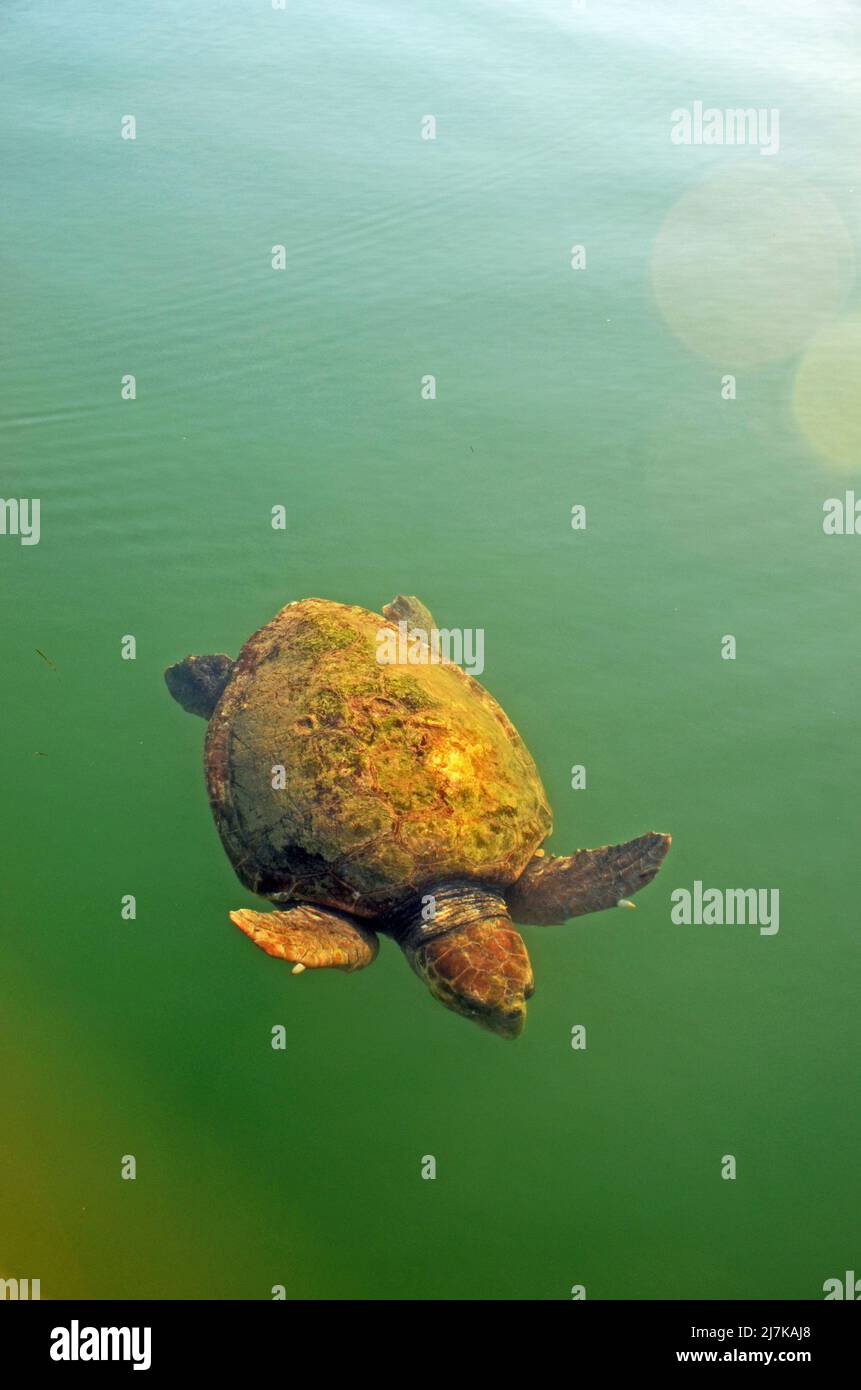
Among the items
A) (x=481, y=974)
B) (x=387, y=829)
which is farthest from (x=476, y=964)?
(x=387, y=829)

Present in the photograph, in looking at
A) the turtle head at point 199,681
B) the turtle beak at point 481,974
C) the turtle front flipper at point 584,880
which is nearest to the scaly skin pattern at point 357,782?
the turtle front flipper at point 584,880

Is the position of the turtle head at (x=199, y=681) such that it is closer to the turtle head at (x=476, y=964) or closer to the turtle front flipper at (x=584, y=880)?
the turtle head at (x=476, y=964)

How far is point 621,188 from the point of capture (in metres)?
10.7

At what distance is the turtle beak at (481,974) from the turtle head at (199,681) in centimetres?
203

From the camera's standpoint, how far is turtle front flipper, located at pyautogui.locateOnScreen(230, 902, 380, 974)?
4250 mm

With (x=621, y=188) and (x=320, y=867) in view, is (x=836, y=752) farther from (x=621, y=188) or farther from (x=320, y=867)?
(x=621, y=188)

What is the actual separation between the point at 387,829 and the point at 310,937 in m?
0.58

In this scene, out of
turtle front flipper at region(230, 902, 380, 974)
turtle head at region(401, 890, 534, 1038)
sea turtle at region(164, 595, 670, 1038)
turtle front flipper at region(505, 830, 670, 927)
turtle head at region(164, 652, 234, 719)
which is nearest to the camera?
turtle front flipper at region(230, 902, 380, 974)

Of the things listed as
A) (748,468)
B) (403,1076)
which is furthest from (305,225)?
(403,1076)

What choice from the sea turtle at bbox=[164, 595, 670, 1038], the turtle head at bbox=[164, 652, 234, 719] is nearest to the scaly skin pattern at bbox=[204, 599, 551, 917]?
the sea turtle at bbox=[164, 595, 670, 1038]

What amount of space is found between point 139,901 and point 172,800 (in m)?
0.63

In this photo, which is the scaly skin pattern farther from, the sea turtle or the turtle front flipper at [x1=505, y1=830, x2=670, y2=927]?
the turtle front flipper at [x1=505, y1=830, x2=670, y2=927]

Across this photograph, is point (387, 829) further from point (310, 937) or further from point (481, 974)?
point (481, 974)

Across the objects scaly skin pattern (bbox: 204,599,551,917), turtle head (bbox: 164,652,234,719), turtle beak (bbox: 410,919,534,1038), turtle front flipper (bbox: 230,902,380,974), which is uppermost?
turtle head (bbox: 164,652,234,719)
